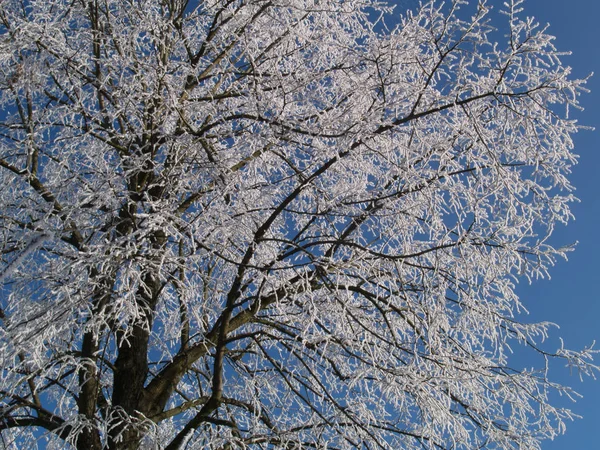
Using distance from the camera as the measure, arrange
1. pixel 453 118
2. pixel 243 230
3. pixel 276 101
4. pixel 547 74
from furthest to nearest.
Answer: pixel 453 118 < pixel 276 101 < pixel 243 230 < pixel 547 74

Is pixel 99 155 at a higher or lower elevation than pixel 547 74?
lower

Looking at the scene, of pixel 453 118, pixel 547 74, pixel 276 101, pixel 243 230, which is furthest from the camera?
pixel 453 118

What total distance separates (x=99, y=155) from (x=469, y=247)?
314 cm

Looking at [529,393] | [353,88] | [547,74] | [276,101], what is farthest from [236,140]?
[529,393]

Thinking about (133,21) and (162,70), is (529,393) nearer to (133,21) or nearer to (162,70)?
(162,70)

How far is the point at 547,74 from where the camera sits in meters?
4.05

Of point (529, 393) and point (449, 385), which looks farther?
point (529, 393)

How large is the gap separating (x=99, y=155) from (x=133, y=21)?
4.99ft

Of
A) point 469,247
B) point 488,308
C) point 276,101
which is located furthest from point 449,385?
point 276,101

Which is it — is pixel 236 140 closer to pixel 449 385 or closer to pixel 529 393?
pixel 449 385

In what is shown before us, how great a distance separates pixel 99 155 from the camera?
4914 mm

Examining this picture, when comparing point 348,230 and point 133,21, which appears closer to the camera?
point 348,230

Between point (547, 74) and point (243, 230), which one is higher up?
point (547, 74)

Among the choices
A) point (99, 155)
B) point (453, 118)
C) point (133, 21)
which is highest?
point (453, 118)
